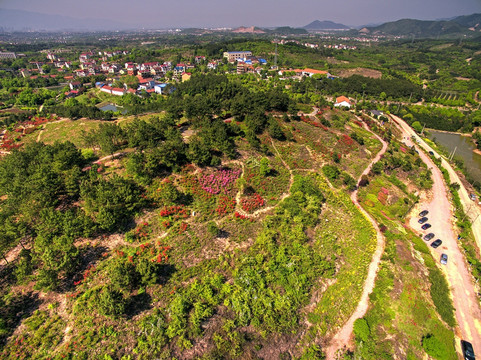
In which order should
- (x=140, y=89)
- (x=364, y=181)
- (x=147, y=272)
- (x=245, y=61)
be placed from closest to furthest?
1. (x=147, y=272)
2. (x=364, y=181)
3. (x=140, y=89)
4. (x=245, y=61)

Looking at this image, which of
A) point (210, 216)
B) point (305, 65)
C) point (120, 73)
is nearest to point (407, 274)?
point (210, 216)

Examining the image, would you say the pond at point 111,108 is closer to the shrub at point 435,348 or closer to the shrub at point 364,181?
the shrub at point 364,181

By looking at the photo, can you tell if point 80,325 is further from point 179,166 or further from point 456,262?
point 456,262

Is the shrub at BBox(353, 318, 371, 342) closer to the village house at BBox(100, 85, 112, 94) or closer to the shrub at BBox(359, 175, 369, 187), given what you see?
the shrub at BBox(359, 175, 369, 187)

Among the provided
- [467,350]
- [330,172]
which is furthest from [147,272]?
[330,172]

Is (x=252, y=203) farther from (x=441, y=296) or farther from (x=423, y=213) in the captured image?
(x=423, y=213)

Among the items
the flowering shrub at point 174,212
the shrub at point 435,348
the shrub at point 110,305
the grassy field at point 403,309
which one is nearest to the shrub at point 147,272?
the shrub at point 110,305

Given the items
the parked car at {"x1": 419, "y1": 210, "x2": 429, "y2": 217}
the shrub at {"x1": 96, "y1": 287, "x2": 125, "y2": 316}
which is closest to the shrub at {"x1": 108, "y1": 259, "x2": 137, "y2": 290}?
the shrub at {"x1": 96, "y1": 287, "x2": 125, "y2": 316}
